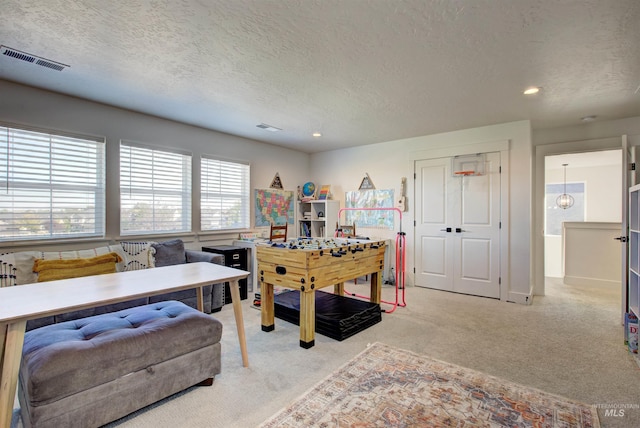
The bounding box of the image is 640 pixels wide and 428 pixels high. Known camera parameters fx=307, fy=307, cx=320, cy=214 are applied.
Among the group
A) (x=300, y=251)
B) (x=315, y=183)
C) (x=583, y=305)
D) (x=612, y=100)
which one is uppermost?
(x=612, y=100)

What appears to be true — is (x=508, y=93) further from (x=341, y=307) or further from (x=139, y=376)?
(x=139, y=376)

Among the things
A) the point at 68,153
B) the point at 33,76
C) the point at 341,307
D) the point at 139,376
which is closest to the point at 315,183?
the point at 341,307

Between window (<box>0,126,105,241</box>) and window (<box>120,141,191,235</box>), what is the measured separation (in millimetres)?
266

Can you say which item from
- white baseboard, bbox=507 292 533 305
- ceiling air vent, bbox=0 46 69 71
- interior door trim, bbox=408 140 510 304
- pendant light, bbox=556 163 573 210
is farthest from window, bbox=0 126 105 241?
pendant light, bbox=556 163 573 210

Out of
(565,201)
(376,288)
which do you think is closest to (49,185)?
(376,288)

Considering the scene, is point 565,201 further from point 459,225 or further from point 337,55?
point 337,55

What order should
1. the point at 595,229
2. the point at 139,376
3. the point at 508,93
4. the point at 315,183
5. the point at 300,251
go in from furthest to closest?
the point at 315,183, the point at 595,229, the point at 508,93, the point at 300,251, the point at 139,376

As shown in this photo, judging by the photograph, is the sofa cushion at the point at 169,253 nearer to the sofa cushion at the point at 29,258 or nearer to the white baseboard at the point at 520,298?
the sofa cushion at the point at 29,258

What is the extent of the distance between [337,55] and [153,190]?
120 inches

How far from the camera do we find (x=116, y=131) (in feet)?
12.2

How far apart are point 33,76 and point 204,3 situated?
2216 millimetres

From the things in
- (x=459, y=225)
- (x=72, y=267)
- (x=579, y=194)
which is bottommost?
(x=72, y=267)

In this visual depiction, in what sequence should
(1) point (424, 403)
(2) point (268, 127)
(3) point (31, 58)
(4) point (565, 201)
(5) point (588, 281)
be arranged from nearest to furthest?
1. (1) point (424, 403)
2. (3) point (31, 58)
3. (2) point (268, 127)
4. (5) point (588, 281)
5. (4) point (565, 201)

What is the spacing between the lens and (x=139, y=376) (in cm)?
181
